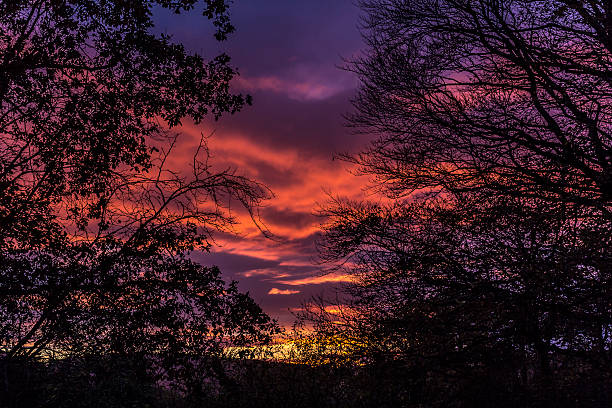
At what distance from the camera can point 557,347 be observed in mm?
9391

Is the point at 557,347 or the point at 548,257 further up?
the point at 548,257

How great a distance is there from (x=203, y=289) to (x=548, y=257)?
23.3ft

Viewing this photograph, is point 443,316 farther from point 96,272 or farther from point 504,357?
point 96,272

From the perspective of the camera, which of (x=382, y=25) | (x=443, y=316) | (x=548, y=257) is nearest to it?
(x=548, y=257)

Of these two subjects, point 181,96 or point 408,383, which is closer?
point 408,383

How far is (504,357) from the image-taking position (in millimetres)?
9695

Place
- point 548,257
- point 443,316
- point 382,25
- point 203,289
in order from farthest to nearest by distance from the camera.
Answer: point 382,25 → point 203,289 → point 443,316 → point 548,257

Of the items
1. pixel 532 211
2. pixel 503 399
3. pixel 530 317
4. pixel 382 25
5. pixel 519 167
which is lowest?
pixel 503 399

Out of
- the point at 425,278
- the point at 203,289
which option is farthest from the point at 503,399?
the point at 203,289

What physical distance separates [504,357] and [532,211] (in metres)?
3.02

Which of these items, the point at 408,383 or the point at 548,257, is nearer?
the point at 548,257

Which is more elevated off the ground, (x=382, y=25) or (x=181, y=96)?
(x=382, y=25)

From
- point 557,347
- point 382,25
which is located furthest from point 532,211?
point 382,25

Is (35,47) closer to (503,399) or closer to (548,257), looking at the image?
(548,257)
